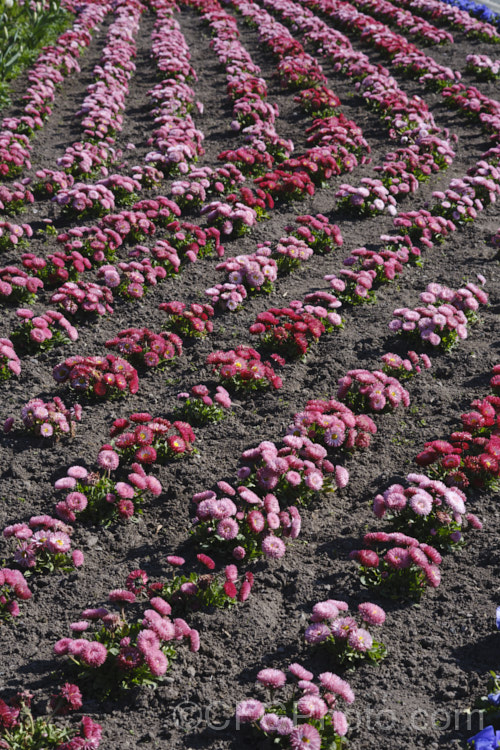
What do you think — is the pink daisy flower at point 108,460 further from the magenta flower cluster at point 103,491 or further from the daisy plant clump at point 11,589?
the daisy plant clump at point 11,589

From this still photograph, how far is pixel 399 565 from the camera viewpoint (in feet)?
12.1

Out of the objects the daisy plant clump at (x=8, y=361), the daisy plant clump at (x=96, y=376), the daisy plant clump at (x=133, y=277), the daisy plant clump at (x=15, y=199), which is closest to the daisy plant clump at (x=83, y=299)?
the daisy plant clump at (x=133, y=277)

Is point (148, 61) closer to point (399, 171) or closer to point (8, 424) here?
point (399, 171)

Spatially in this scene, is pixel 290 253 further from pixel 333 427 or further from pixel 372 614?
pixel 372 614

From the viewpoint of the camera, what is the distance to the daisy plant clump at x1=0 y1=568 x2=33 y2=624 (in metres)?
3.54

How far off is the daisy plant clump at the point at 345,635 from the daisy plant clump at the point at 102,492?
53.2 inches

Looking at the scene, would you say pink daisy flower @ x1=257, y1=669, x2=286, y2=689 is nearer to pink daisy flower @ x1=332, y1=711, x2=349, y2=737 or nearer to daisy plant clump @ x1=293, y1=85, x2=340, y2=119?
pink daisy flower @ x1=332, y1=711, x2=349, y2=737

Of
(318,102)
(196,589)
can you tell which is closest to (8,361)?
(196,589)

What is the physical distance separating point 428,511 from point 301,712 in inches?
60.1

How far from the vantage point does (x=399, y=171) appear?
9.00 meters

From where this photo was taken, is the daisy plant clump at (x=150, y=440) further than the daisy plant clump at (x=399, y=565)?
Yes

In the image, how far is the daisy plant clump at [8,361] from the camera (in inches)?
203

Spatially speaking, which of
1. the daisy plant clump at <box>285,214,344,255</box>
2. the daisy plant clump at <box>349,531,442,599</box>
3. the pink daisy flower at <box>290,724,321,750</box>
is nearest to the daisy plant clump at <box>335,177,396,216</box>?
the daisy plant clump at <box>285,214,344,255</box>

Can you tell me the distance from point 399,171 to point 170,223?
3.49 metres
